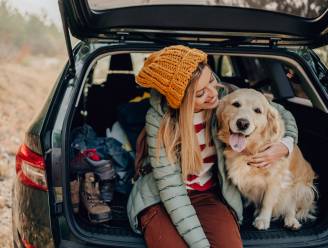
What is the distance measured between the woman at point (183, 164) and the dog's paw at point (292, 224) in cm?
29

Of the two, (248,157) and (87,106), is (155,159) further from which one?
(87,106)

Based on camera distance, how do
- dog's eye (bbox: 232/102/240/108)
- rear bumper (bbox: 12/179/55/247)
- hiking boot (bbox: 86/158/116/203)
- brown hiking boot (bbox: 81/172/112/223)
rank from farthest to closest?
hiking boot (bbox: 86/158/116/203), dog's eye (bbox: 232/102/240/108), brown hiking boot (bbox: 81/172/112/223), rear bumper (bbox: 12/179/55/247)

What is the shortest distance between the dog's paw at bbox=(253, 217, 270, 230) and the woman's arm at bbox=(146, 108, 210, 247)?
1.53 feet

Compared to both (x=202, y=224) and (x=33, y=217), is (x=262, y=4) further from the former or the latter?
(x=33, y=217)

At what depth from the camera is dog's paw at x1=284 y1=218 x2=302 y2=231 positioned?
2543 millimetres

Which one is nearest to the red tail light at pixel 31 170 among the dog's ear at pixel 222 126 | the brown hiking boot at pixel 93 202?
the brown hiking boot at pixel 93 202

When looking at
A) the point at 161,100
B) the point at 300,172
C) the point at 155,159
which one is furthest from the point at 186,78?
the point at 300,172

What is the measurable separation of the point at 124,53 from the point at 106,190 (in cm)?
83

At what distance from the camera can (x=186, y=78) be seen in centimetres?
226

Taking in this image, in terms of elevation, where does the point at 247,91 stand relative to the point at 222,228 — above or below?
above

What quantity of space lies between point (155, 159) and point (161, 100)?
324mm

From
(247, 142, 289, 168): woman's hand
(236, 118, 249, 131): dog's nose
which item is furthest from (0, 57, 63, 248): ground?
(247, 142, 289, 168): woman's hand

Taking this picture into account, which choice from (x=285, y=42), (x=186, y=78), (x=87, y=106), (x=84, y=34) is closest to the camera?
(x=186, y=78)

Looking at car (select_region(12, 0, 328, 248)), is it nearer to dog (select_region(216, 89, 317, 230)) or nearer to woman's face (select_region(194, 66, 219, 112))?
dog (select_region(216, 89, 317, 230))
